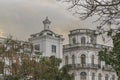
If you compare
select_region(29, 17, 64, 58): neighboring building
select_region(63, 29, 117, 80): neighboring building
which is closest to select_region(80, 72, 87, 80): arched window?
select_region(63, 29, 117, 80): neighboring building

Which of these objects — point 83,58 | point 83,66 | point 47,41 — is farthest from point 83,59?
point 47,41

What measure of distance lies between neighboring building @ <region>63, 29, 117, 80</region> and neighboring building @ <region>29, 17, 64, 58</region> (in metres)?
5.94

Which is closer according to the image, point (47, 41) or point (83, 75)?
point (47, 41)

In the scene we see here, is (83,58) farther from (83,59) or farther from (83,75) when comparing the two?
(83,75)

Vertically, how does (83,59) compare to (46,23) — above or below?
below

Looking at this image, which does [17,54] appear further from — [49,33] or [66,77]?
[49,33]

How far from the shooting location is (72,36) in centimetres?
7512

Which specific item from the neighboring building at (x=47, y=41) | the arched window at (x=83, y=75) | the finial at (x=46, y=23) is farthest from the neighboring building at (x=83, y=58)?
the finial at (x=46, y=23)

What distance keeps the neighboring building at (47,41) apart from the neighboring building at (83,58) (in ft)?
19.5

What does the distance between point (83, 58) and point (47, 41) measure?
1026cm

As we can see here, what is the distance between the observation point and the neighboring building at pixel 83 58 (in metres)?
73.1

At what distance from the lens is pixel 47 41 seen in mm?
66000

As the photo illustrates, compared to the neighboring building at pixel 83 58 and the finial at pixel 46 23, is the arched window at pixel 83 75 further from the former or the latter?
the finial at pixel 46 23

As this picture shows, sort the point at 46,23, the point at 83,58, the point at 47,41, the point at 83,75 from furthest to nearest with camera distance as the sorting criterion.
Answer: the point at 83,58, the point at 83,75, the point at 46,23, the point at 47,41
